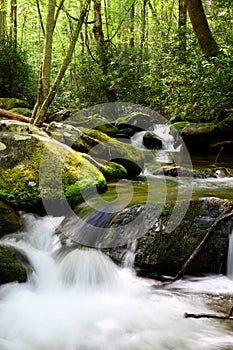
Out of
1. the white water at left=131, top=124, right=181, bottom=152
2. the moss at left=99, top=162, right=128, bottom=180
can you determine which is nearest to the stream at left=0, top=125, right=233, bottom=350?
the moss at left=99, top=162, right=128, bottom=180

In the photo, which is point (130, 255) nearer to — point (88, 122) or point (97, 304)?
point (97, 304)

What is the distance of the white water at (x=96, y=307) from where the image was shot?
2.95 metres

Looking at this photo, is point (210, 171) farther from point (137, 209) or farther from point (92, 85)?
point (92, 85)

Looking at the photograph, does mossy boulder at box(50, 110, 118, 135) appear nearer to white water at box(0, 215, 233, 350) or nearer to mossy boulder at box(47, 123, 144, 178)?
mossy boulder at box(47, 123, 144, 178)

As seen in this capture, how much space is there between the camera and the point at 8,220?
15.4 feet

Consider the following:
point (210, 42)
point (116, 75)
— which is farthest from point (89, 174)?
point (116, 75)

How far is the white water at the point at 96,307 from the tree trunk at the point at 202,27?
7.04m

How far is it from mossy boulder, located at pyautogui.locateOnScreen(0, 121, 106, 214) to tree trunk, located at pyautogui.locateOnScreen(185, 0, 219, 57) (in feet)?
17.8

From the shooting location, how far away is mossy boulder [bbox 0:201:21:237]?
4598 millimetres

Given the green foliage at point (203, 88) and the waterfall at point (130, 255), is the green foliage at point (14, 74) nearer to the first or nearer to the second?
the green foliage at point (203, 88)

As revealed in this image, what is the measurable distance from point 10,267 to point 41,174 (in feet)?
5.94

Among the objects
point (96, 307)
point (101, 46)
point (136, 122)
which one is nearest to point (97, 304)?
point (96, 307)

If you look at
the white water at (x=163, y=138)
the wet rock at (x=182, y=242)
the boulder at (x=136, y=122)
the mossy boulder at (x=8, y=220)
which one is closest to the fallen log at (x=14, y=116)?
the white water at (x=163, y=138)

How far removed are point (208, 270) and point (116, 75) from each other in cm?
Answer: 1260
